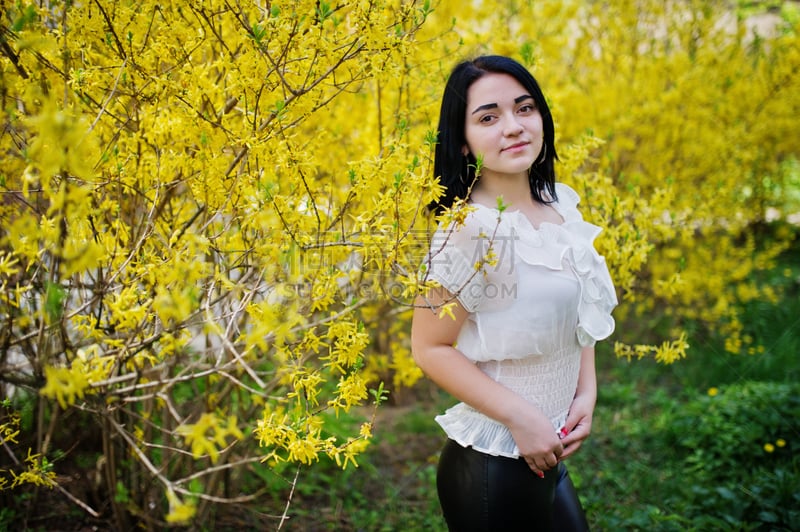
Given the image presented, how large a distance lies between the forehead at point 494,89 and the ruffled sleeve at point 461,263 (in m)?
0.35

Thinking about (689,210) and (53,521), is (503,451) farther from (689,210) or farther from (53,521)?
(689,210)

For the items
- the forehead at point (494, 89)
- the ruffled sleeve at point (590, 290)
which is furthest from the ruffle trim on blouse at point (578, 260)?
the forehead at point (494, 89)

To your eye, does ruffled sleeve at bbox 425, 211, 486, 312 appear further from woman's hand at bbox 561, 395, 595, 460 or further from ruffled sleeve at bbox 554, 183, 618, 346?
woman's hand at bbox 561, 395, 595, 460

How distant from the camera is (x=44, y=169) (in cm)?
103

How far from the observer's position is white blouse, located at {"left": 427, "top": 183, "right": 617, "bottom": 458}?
1.54m

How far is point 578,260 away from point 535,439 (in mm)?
499

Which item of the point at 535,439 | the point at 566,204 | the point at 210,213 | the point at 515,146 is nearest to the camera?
the point at 535,439

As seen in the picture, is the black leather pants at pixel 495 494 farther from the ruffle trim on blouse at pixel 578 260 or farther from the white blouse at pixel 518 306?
the ruffle trim on blouse at pixel 578 260

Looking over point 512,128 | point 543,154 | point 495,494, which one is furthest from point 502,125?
point 495,494

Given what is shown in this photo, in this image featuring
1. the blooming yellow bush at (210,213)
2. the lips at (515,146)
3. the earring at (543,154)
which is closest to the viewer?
the blooming yellow bush at (210,213)

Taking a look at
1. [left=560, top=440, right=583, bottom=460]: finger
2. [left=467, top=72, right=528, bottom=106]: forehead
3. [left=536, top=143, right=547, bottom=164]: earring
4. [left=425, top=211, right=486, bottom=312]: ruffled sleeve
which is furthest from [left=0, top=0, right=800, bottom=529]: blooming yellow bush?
[left=560, top=440, right=583, bottom=460]: finger

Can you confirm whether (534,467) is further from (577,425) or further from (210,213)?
(210,213)

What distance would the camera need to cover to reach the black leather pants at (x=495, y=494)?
1.56 metres

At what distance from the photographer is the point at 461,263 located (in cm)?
155
